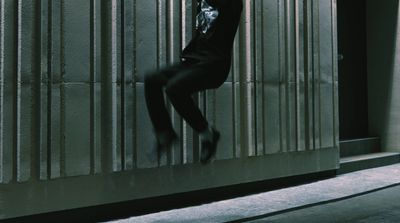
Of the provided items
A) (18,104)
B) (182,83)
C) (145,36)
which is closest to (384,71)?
(145,36)

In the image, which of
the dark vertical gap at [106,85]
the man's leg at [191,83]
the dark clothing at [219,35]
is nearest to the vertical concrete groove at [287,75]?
the dark vertical gap at [106,85]

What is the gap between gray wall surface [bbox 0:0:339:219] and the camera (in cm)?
717

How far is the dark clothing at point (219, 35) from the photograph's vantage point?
438 cm

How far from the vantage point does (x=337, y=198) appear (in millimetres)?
9719

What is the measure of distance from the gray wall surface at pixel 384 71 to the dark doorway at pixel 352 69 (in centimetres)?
15

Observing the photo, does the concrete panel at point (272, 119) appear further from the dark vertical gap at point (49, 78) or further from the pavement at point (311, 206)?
the dark vertical gap at point (49, 78)

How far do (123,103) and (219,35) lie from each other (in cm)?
407

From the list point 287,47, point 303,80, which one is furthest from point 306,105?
point 287,47

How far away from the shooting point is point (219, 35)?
441cm

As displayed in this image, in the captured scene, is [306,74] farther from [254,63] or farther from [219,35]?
[219,35]

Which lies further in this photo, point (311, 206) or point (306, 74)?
point (306, 74)

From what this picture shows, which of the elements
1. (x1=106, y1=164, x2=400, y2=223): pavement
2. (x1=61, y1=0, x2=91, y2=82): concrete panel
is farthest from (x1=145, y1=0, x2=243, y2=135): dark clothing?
(x1=106, y1=164, x2=400, y2=223): pavement

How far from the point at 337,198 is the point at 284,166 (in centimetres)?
145

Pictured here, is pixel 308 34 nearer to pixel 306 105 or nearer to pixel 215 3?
pixel 306 105
